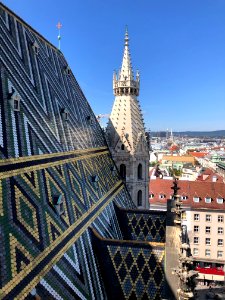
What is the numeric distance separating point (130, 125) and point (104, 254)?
55.3 feet

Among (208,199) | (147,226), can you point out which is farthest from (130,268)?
(208,199)

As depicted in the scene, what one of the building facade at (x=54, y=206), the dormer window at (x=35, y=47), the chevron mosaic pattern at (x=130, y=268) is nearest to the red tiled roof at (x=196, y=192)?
the building facade at (x=54, y=206)

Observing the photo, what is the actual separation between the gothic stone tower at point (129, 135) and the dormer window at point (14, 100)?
17.5 meters

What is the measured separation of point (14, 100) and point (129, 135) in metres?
18.3

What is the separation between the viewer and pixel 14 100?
1246cm

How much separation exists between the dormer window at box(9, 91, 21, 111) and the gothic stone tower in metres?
17.5

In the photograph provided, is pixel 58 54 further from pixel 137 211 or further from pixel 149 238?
pixel 149 238

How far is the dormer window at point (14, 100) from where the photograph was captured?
12305 mm

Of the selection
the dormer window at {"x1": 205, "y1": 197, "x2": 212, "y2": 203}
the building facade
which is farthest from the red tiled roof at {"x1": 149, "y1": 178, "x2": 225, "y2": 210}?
the building facade

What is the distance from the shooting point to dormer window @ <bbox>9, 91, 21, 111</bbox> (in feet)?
40.4

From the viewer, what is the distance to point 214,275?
1804 inches

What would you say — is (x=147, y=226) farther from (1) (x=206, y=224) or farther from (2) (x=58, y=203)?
(1) (x=206, y=224)

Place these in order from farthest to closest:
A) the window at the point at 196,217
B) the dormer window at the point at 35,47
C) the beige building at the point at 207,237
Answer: the window at the point at 196,217 < the beige building at the point at 207,237 < the dormer window at the point at 35,47

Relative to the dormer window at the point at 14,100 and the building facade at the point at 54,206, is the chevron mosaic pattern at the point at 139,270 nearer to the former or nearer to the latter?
the building facade at the point at 54,206
